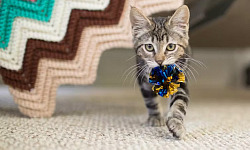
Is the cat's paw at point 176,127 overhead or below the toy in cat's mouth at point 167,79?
below

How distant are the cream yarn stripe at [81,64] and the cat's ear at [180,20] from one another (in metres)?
0.13

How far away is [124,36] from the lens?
968mm

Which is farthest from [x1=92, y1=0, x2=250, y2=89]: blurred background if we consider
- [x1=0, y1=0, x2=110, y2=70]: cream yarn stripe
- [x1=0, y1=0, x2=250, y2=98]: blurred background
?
[x1=0, y1=0, x2=110, y2=70]: cream yarn stripe

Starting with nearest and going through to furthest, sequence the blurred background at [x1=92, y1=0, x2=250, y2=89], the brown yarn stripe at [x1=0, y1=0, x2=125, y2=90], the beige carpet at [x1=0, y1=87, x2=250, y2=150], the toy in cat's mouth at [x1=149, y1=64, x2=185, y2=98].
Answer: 1. the beige carpet at [x1=0, y1=87, x2=250, y2=150]
2. the toy in cat's mouth at [x1=149, y1=64, x2=185, y2=98]
3. the brown yarn stripe at [x1=0, y1=0, x2=125, y2=90]
4. the blurred background at [x1=92, y1=0, x2=250, y2=89]

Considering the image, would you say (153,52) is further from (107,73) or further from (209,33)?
(107,73)

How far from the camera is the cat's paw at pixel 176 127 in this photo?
0.72 meters

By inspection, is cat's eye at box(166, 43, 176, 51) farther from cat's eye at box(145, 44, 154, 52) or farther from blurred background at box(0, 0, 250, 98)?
blurred background at box(0, 0, 250, 98)

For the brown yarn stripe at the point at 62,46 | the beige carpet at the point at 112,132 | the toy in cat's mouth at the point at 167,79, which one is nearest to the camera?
the beige carpet at the point at 112,132

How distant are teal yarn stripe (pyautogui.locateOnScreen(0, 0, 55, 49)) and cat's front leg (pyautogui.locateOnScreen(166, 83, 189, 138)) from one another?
486 mm

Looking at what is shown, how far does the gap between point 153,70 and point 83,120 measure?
1.00ft

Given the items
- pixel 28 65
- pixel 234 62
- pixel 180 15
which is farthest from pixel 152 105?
pixel 234 62

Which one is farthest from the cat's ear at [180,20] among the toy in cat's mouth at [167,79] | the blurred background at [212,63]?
the blurred background at [212,63]

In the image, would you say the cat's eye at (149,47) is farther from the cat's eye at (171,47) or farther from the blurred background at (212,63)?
the blurred background at (212,63)

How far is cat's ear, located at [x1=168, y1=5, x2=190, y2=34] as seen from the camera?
821mm
